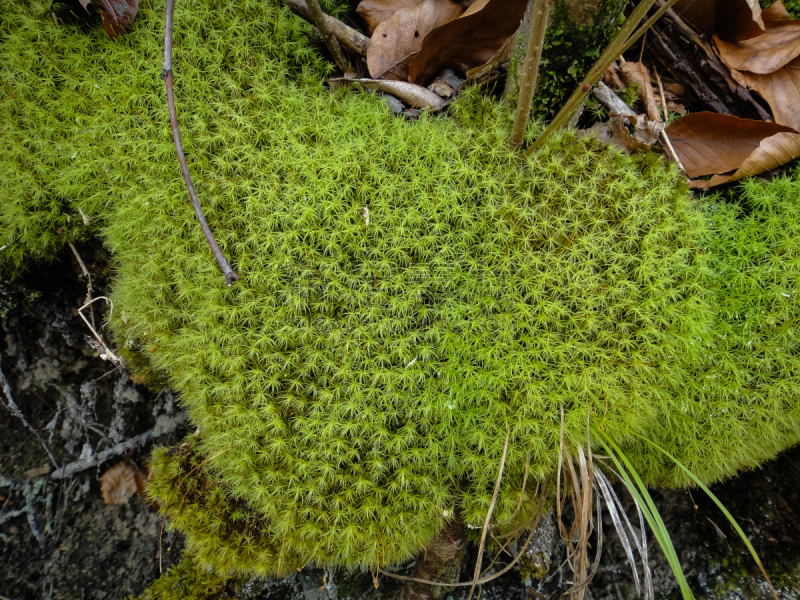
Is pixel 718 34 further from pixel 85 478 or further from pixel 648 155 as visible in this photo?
pixel 85 478

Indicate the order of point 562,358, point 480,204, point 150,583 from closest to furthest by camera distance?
point 562,358 → point 480,204 → point 150,583

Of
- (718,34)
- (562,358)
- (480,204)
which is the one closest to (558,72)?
(480,204)

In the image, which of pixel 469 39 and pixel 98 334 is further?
pixel 98 334

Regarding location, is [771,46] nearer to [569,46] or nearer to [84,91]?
[569,46]

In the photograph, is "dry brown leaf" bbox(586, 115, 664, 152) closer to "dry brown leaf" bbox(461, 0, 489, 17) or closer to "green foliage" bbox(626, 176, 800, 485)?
"green foliage" bbox(626, 176, 800, 485)

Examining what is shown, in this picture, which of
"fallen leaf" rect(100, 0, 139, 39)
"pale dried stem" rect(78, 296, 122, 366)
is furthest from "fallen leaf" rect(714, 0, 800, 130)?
"pale dried stem" rect(78, 296, 122, 366)

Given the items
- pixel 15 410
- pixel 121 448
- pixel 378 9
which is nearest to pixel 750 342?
pixel 378 9

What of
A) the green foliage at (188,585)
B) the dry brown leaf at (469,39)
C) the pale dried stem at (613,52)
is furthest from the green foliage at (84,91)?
the green foliage at (188,585)
